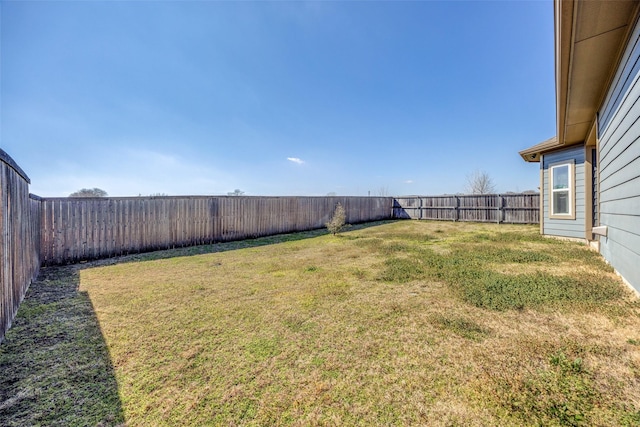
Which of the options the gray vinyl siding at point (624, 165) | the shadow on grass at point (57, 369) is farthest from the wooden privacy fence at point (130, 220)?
the gray vinyl siding at point (624, 165)

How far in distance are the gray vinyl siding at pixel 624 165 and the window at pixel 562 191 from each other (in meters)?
2.72

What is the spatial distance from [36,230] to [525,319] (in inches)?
314

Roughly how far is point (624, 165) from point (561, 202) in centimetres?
478

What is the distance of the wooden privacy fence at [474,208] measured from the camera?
11852 mm

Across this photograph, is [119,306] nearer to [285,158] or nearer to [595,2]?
[595,2]

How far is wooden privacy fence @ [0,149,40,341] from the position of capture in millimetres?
2377

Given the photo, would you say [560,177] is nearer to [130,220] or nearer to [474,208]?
[474,208]

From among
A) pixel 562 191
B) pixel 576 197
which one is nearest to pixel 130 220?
pixel 576 197

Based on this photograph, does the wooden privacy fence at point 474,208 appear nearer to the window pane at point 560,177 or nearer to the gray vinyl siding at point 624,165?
the window pane at point 560,177

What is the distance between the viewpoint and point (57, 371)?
5.87 feet

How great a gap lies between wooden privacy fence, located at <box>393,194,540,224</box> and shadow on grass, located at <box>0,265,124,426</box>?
1536 centimetres

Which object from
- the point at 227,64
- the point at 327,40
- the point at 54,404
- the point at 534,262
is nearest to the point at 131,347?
the point at 54,404

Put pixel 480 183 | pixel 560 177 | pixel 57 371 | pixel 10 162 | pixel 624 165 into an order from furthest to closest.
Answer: pixel 480 183
pixel 560 177
pixel 624 165
pixel 10 162
pixel 57 371

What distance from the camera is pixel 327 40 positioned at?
32.7ft
